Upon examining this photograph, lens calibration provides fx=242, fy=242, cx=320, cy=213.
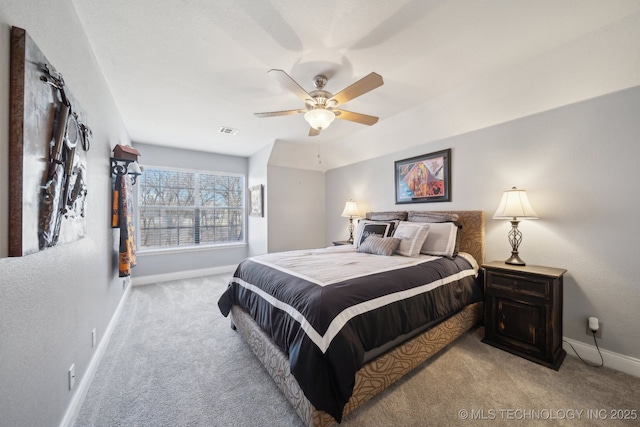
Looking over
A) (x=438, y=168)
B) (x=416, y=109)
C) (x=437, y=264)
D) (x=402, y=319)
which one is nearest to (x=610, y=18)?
(x=416, y=109)

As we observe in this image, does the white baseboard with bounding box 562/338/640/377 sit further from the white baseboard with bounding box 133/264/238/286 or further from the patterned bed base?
the white baseboard with bounding box 133/264/238/286

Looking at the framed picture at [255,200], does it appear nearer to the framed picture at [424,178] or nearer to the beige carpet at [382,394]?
the framed picture at [424,178]

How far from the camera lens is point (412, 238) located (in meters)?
2.73

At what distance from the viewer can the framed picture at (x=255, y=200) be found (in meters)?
4.85

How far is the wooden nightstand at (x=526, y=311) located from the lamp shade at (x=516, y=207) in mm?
488

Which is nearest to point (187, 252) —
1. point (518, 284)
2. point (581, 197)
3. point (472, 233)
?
point (472, 233)

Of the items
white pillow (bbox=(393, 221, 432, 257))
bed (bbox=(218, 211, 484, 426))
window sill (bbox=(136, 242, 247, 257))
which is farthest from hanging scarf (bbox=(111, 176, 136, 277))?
white pillow (bbox=(393, 221, 432, 257))

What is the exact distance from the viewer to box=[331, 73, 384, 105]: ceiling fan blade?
1787 mm

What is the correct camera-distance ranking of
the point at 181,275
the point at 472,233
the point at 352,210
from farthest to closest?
1. the point at 181,275
2. the point at 352,210
3. the point at 472,233

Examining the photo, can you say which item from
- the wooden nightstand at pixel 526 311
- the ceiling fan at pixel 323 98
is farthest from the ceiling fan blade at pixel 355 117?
the wooden nightstand at pixel 526 311

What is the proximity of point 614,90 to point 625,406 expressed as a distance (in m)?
2.35

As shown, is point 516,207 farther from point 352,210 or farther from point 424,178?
point 352,210

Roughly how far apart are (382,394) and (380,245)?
1.43m

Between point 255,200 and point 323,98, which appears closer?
point 323,98
